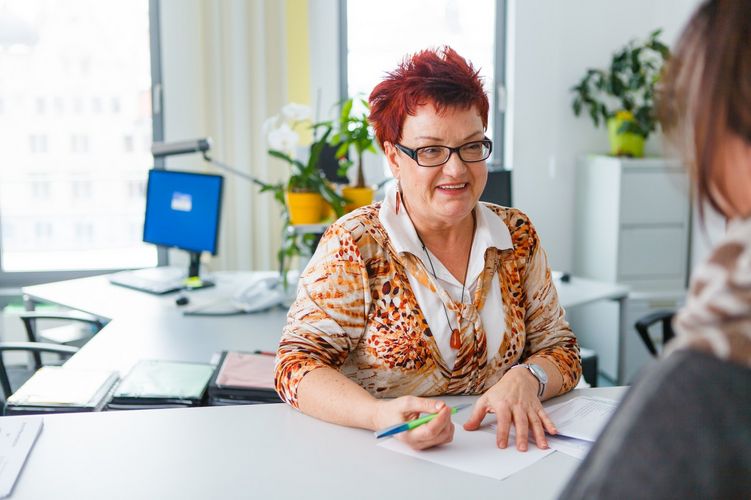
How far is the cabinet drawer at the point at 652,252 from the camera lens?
4691 mm

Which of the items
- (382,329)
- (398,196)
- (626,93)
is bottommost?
(382,329)

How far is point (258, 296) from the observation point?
3.19 metres

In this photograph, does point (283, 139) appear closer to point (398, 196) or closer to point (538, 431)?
point (398, 196)

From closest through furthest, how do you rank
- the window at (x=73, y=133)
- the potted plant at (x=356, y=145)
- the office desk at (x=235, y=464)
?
the office desk at (x=235, y=464) → the potted plant at (x=356, y=145) → the window at (x=73, y=133)

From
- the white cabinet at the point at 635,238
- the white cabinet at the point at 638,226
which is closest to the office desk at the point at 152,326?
the white cabinet at the point at 635,238

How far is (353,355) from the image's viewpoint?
5.94 ft

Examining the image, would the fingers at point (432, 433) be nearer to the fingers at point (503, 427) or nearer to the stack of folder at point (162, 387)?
the fingers at point (503, 427)

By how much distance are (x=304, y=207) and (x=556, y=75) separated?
2515mm

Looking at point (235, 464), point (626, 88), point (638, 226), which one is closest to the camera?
point (235, 464)

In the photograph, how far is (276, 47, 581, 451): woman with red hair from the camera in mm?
1747

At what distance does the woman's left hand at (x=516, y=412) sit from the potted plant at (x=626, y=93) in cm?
331

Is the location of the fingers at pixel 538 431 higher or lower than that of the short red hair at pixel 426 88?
lower

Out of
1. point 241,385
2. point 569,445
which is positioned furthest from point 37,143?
point 569,445

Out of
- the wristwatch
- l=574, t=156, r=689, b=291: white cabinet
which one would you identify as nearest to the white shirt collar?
the wristwatch
